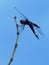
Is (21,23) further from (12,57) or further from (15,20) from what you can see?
(12,57)

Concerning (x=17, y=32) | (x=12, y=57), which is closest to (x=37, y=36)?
(x=17, y=32)

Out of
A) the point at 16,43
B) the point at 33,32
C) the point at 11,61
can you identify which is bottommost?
the point at 11,61

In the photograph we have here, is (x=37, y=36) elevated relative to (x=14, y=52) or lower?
elevated

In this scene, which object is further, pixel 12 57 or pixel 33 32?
pixel 33 32

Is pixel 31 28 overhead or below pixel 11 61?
overhead

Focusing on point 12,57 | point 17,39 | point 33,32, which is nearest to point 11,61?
point 12,57

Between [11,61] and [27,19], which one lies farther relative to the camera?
[27,19]

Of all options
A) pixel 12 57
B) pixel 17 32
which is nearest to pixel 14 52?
pixel 12 57

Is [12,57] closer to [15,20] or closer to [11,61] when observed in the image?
[11,61]

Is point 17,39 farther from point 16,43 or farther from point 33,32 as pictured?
point 33,32
